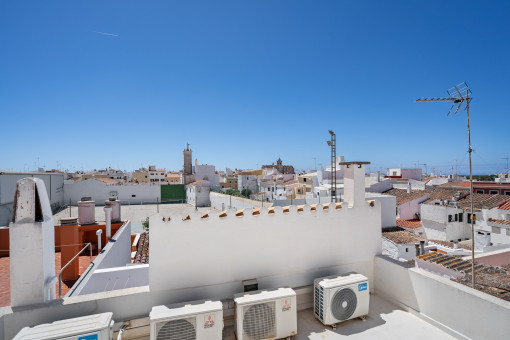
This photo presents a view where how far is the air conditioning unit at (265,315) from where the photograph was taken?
311 centimetres

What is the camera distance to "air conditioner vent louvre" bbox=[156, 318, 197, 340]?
281cm

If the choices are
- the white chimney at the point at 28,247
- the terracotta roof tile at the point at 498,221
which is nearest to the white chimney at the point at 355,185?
the white chimney at the point at 28,247

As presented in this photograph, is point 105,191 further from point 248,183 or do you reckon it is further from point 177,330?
point 177,330

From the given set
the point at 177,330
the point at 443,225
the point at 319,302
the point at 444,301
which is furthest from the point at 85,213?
the point at 443,225

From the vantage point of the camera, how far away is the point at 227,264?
11.9ft

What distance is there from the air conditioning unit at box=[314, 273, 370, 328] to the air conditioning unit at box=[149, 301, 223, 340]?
140cm

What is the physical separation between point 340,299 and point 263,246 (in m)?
1.25

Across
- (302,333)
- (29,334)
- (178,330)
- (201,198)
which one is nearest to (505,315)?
(302,333)

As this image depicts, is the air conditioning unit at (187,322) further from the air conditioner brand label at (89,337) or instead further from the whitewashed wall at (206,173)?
the whitewashed wall at (206,173)

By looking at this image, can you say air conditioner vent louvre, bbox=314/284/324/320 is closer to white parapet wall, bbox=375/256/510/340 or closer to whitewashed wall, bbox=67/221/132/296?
white parapet wall, bbox=375/256/510/340

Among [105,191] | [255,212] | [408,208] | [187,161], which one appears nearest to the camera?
[255,212]

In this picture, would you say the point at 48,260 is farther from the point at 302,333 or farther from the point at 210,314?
the point at 302,333

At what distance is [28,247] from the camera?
9.26 ft

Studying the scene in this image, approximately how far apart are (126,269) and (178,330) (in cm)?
232
